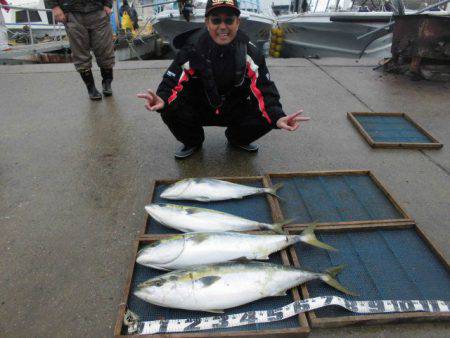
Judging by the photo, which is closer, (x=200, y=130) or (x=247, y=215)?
(x=247, y=215)

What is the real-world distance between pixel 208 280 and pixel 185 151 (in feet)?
6.39

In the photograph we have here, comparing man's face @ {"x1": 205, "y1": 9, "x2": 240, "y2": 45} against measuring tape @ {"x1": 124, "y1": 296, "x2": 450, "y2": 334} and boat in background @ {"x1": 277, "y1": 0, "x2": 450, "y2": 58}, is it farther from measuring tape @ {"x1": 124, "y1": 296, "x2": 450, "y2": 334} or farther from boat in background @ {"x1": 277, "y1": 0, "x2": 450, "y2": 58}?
boat in background @ {"x1": 277, "y1": 0, "x2": 450, "y2": 58}

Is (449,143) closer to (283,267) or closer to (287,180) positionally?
(287,180)

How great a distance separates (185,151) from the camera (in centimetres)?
364

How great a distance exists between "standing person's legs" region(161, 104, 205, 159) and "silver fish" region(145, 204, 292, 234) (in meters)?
1.05

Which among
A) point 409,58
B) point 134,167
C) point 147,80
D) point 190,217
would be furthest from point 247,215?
point 409,58

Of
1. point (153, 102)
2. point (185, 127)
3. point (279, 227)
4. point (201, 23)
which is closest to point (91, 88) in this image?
point (185, 127)

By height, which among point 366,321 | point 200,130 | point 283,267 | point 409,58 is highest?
point 409,58

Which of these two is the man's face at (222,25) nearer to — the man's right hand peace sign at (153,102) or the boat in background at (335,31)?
the man's right hand peace sign at (153,102)

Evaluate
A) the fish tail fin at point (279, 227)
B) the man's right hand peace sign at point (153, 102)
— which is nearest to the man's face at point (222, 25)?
the man's right hand peace sign at point (153, 102)

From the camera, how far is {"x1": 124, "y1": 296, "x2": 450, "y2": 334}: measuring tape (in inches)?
71.7

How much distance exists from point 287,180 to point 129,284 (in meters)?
1.75

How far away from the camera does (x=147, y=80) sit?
6129 millimetres

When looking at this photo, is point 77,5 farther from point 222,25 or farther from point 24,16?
point 24,16
